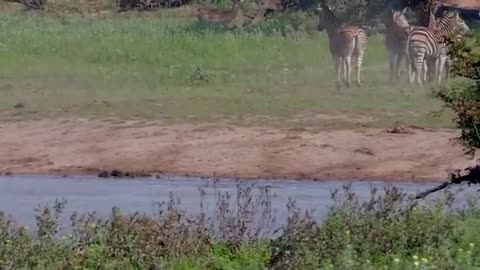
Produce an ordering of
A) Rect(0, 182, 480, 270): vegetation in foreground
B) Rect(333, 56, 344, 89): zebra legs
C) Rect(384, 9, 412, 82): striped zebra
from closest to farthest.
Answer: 1. Rect(0, 182, 480, 270): vegetation in foreground
2. Rect(333, 56, 344, 89): zebra legs
3. Rect(384, 9, 412, 82): striped zebra

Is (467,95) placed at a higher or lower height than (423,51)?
higher

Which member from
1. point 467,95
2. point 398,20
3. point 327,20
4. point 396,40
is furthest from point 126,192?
point 398,20

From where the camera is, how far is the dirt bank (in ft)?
52.4

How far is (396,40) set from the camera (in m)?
24.0

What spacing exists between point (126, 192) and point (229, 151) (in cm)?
230

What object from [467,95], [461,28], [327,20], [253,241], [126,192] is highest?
[467,95]

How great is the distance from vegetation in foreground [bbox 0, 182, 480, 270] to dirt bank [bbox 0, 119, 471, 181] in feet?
19.1

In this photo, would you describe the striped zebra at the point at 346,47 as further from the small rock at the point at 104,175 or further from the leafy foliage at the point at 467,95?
the leafy foliage at the point at 467,95

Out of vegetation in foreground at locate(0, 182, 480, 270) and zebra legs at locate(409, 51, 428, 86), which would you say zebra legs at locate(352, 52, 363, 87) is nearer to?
zebra legs at locate(409, 51, 428, 86)

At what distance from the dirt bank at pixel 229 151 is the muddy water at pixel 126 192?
416mm

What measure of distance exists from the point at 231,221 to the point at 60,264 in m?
1.47

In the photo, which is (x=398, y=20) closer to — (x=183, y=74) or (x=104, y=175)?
(x=183, y=74)

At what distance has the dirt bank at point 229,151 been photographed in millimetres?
15977

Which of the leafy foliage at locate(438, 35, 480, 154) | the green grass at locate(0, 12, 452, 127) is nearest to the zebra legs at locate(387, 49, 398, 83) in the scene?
the green grass at locate(0, 12, 452, 127)
